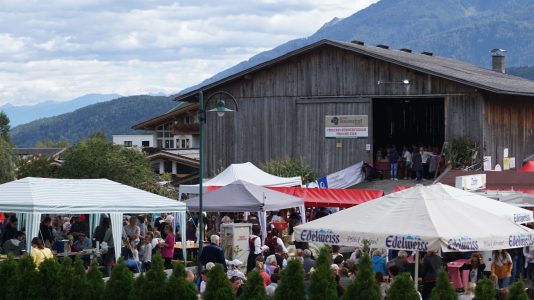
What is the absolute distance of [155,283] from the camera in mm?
15109

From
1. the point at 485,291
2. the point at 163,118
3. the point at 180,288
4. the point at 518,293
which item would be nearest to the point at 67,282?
the point at 180,288

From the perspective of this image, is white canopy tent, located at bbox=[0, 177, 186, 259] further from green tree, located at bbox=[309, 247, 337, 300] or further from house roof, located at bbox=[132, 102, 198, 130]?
house roof, located at bbox=[132, 102, 198, 130]

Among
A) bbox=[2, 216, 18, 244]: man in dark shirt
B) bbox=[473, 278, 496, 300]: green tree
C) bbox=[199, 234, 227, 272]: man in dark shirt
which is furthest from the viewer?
bbox=[2, 216, 18, 244]: man in dark shirt

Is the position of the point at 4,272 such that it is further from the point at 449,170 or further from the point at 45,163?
the point at 45,163

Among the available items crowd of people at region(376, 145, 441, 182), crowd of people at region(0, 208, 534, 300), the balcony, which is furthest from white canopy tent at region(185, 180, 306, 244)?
the balcony

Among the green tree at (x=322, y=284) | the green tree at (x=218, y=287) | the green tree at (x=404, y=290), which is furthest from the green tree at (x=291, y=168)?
the green tree at (x=404, y=290)

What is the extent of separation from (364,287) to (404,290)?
0.60 metres

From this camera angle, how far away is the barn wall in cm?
3819

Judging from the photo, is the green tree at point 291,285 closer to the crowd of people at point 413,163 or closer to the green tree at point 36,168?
the crowd of people at point 413,163

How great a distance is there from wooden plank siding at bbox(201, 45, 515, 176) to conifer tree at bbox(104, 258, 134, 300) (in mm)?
23975

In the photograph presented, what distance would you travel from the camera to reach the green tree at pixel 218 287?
47.6 ft

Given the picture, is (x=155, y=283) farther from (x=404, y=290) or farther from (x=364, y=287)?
(x=404, y=290)

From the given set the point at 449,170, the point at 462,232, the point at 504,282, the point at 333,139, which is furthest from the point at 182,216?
the point at 333,139

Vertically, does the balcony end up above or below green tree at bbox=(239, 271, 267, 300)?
above
